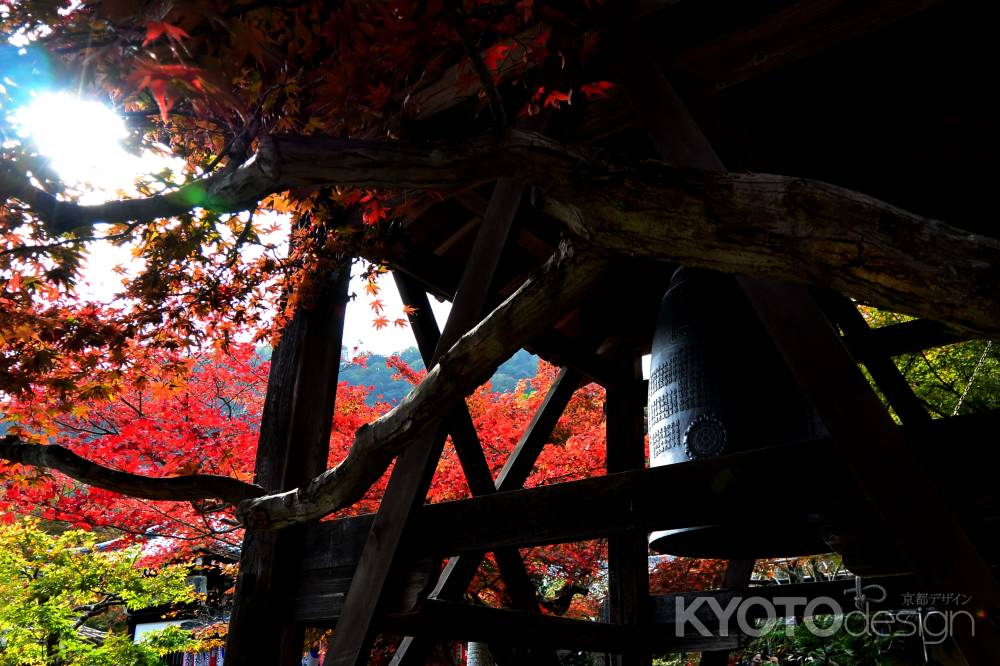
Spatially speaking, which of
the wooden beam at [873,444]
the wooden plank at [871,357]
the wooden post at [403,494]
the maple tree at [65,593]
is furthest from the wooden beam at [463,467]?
the maple tree at [65,593]

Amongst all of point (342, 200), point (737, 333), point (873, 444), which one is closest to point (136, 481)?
point (342, 200)

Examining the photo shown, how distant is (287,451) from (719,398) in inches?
93.6

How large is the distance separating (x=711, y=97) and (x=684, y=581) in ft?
25.6

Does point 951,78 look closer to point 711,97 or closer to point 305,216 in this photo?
point 711,97

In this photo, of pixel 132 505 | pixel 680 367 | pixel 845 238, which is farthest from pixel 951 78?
pixel 132 505

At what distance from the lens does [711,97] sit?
10.2 ft

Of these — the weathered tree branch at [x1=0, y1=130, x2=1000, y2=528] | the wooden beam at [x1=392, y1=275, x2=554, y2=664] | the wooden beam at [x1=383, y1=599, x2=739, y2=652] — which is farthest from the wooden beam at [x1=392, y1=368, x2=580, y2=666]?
the weathered tree branch at [x1=0, y1=130, x2=1000, y2=528]

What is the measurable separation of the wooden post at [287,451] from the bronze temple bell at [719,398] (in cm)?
191

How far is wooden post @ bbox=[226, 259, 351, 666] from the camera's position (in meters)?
3.81

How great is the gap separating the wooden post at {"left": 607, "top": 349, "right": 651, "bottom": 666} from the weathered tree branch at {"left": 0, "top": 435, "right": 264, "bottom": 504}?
3.02 m

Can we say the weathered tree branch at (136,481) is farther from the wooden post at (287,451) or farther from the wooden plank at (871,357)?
the wooden plank at (871,357)

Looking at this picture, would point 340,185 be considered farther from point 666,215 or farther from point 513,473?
point 513,473

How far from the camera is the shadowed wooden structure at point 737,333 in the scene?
237 centimetres

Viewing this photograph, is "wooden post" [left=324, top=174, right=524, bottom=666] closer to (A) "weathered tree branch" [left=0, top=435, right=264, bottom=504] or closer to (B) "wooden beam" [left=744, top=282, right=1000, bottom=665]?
(A) "weathered tree branch" [left=0, top=435, right=264, bottom=504]
